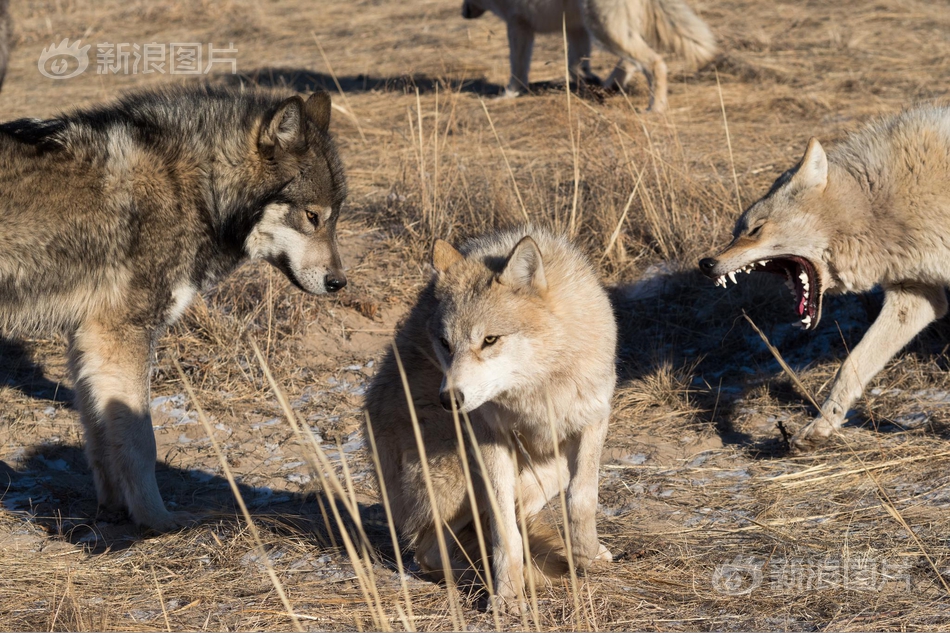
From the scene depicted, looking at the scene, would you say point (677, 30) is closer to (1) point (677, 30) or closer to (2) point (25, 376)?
A: (1) point (677, 30)

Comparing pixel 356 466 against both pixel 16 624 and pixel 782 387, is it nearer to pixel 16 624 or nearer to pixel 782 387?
pixel 16 624

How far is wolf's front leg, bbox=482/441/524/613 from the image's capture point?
3648mm

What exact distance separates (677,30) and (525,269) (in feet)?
25.2

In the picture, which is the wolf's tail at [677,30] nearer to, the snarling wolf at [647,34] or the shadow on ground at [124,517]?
the snarling wolf at [647,34]

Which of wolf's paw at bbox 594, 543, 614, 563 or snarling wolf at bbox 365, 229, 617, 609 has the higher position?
snarling wolf at bbox 365, 229, 617, 609

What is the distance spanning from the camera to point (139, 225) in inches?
184

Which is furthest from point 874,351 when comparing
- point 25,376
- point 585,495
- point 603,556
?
point 25,376

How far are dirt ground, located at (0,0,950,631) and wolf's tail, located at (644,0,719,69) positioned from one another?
55 cm

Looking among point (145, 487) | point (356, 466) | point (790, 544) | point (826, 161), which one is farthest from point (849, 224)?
point (145, 487)

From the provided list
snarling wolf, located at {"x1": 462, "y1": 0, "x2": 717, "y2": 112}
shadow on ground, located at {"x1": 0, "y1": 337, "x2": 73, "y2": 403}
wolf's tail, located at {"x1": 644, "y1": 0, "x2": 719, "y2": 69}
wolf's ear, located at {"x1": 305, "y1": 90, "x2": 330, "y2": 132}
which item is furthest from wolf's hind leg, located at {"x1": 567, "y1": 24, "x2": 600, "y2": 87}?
shadow on ground, located at {"x1": 0, "y1": 337, "x2": 73, "y2": 403}

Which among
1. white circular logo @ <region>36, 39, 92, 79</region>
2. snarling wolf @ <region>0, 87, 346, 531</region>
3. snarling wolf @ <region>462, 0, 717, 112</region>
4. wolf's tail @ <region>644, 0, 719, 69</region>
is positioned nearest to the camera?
snarling wolf @ <region>0, 87, 346, 531</region>

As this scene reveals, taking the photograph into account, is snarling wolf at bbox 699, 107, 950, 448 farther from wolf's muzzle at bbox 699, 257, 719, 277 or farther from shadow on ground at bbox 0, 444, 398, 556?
shadow on ground at bbox 0, 444, 398, 556

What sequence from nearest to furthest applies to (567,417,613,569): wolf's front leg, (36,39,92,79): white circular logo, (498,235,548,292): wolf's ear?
1. (498,235,548,292): wolf's ear
2. (567,417,613,569): wolf's front leg
3. (36,39,92,79): white circular logo

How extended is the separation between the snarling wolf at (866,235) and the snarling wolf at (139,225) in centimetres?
244
